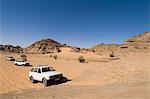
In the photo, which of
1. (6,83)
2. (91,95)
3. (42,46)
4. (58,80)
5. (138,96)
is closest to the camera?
(138,96)

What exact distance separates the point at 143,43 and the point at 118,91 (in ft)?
233

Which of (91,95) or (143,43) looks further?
(143,43)

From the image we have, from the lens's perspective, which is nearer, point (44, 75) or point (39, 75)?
point (44, 75)

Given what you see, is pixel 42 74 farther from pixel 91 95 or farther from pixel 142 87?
pixel 142 87

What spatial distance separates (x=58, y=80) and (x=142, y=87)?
736cm

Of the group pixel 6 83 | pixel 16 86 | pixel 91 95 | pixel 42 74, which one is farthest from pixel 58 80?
pixel 91 95

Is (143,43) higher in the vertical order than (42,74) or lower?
higher

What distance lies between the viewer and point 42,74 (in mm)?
18578

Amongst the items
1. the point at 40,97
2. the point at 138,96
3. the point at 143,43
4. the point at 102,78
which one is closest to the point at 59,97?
the point at 40,97

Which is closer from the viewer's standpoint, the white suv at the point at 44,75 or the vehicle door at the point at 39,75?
the white suv at the point at 44,75

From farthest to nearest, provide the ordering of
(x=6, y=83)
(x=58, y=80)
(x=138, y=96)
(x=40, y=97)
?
(x=6, y=83) → (x=58, y=80) → (x=40, y=97) → (x=138, y=96)

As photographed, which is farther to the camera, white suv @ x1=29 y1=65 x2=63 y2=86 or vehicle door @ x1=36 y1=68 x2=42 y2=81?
vehicle door @ x1=36 y1=68 x2=42 y2=81

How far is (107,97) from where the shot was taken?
11414mm

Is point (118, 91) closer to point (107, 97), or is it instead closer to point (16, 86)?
point (107, 97)
